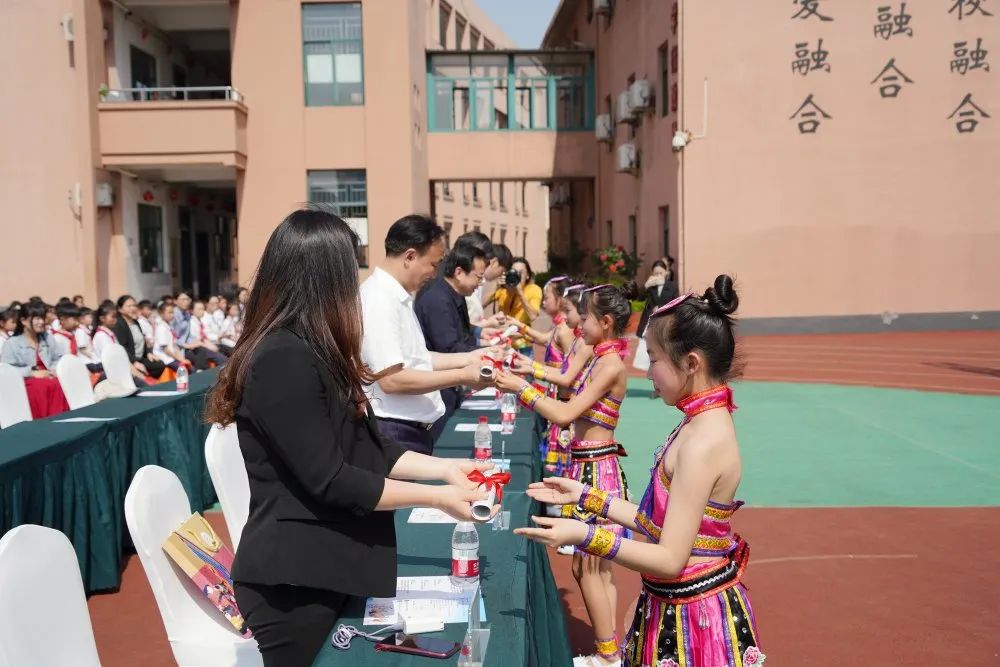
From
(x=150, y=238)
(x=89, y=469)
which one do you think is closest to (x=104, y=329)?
(x=89, y=469)

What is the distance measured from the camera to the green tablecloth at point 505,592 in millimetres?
1963

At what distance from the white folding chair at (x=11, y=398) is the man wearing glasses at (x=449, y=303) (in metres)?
3.57

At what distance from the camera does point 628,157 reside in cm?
2005

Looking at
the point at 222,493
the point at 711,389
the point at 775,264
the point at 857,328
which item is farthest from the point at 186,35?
the point at 711,389

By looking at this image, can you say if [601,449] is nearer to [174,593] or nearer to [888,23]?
[174,593]

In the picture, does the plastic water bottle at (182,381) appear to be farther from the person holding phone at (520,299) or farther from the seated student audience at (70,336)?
the seated student audience at (70,336)

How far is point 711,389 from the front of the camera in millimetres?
2311

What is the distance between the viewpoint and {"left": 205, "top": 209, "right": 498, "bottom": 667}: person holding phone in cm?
196

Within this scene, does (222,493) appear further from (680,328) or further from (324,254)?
(680,328)

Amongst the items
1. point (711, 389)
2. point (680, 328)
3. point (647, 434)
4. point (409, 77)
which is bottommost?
point (647, 434)

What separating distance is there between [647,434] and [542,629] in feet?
20.1

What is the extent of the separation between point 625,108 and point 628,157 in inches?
44.1

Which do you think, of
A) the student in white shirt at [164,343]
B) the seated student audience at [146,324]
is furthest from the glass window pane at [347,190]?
the student in white shirt at [164,343]

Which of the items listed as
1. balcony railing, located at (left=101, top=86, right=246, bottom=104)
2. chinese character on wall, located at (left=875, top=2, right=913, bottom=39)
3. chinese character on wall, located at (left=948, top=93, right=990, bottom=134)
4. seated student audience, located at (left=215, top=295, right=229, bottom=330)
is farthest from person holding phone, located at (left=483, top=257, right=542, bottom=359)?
chinese character on wall, located at (left=948, top=93, right=990, bottom=134)
